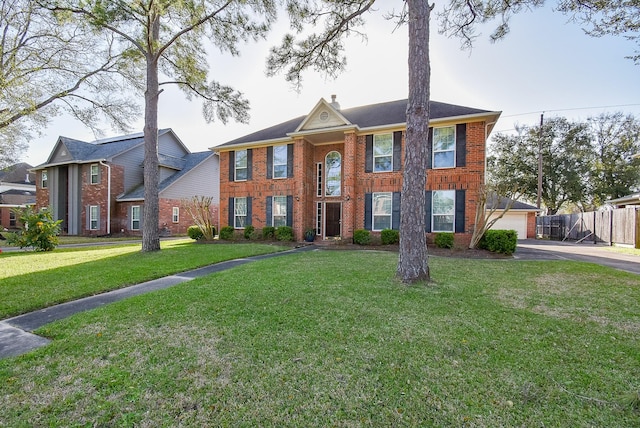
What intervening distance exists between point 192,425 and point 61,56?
19434 millimetres

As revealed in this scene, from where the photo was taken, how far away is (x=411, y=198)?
212 inches

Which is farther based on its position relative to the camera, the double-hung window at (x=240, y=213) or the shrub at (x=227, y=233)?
the double-hung window at (x=240, y=213)

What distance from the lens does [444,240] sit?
10.7 meters

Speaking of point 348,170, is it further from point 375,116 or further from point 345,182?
point 375,116

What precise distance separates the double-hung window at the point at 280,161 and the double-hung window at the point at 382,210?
479 centimetres

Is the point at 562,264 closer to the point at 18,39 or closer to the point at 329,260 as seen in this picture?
the point at 329,260

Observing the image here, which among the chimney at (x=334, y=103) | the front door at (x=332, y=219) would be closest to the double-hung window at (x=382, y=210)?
the front door at (x=332, y=219)

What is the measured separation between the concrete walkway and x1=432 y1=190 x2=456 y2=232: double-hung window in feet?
30.4

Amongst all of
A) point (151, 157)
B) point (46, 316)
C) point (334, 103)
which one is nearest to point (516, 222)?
point (334, 103)

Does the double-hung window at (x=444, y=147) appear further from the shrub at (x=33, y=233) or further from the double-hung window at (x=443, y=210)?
the shrub at (x=33, y=233)

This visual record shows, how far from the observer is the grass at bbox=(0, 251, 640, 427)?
6.51 ft

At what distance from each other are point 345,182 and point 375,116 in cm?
374

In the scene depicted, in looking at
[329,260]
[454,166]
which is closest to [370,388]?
[329,260]

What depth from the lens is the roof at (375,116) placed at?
11.4m
